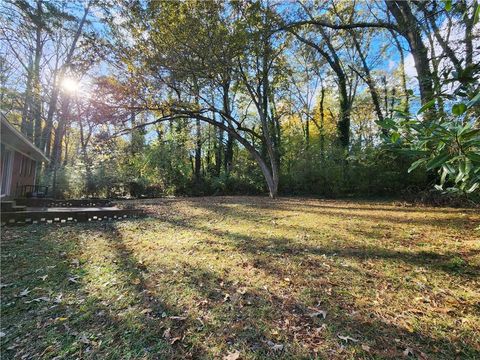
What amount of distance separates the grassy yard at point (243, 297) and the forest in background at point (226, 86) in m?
1.21

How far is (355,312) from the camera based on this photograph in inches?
86.0

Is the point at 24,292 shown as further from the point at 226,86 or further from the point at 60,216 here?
the point at 226,86

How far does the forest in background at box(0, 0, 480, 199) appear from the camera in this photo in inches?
236

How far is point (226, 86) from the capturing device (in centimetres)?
1173

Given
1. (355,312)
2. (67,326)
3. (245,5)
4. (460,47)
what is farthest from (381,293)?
(245,5)

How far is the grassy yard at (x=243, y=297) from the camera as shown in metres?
1.83

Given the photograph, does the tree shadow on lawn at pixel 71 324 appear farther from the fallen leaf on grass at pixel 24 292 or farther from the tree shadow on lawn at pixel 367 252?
the tree shadow on lawn at pixel 367 252

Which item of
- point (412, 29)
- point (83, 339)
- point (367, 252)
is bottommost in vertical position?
point (83, 339)

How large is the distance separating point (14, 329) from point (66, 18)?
10.0m

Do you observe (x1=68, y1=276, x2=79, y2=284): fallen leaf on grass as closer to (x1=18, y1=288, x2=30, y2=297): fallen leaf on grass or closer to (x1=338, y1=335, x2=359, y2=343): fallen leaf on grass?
(x1=18, y1=288, x2=30, y2=297): fallen leaf on grass

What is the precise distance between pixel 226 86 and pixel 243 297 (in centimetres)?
1073

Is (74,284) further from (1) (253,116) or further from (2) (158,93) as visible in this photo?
(1) (253,116)

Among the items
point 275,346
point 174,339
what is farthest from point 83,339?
point 275,346

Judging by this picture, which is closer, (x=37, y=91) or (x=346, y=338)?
(x=346, y=338)
